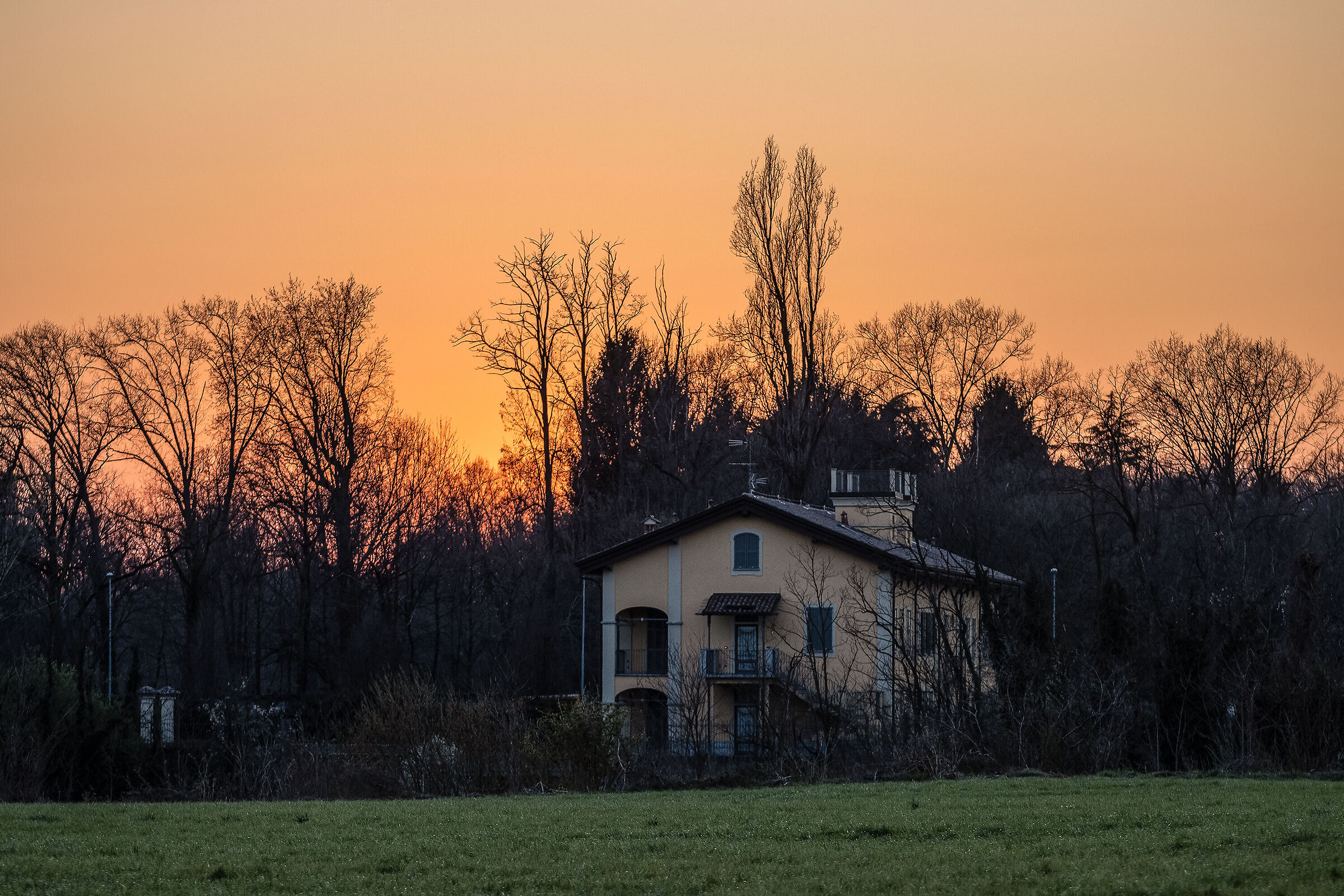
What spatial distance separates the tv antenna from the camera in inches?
1763

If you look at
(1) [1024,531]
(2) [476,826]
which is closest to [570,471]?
(1) [1024,531]

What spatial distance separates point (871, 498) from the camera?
143ft

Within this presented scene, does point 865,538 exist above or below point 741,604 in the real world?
above

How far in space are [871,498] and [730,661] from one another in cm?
684

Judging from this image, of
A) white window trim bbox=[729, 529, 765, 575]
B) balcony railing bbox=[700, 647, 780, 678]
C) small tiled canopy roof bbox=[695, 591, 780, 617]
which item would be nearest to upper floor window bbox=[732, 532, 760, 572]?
white window trim bbox=[729, 529, 765, 575]

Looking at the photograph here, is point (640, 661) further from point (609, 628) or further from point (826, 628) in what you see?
point (826, 628)

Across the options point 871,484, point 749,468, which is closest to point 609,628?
point 749,468

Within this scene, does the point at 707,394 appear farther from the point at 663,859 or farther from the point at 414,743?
the point at 663,859

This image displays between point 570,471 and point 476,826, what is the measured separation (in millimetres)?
43348

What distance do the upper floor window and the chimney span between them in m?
2.98

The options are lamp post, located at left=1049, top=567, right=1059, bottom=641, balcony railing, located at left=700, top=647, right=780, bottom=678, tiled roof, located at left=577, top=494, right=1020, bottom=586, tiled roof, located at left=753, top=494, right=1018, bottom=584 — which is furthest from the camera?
balcony railing, located at left=700, top=647, right=780, bottom=678

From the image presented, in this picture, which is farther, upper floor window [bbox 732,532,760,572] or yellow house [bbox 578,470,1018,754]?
upper floor window [bbox 732,532,760,572]

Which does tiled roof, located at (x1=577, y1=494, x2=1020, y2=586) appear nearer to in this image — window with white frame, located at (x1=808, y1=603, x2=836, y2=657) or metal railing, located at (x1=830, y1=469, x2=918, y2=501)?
metal railing, located at (x1=830, y1=469, x2=918, y2=501)

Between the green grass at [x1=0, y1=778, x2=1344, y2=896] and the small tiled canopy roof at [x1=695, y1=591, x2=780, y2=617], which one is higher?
the small tiled canopy roof at [x1=695, y1=591, x2=780, y2=617]
